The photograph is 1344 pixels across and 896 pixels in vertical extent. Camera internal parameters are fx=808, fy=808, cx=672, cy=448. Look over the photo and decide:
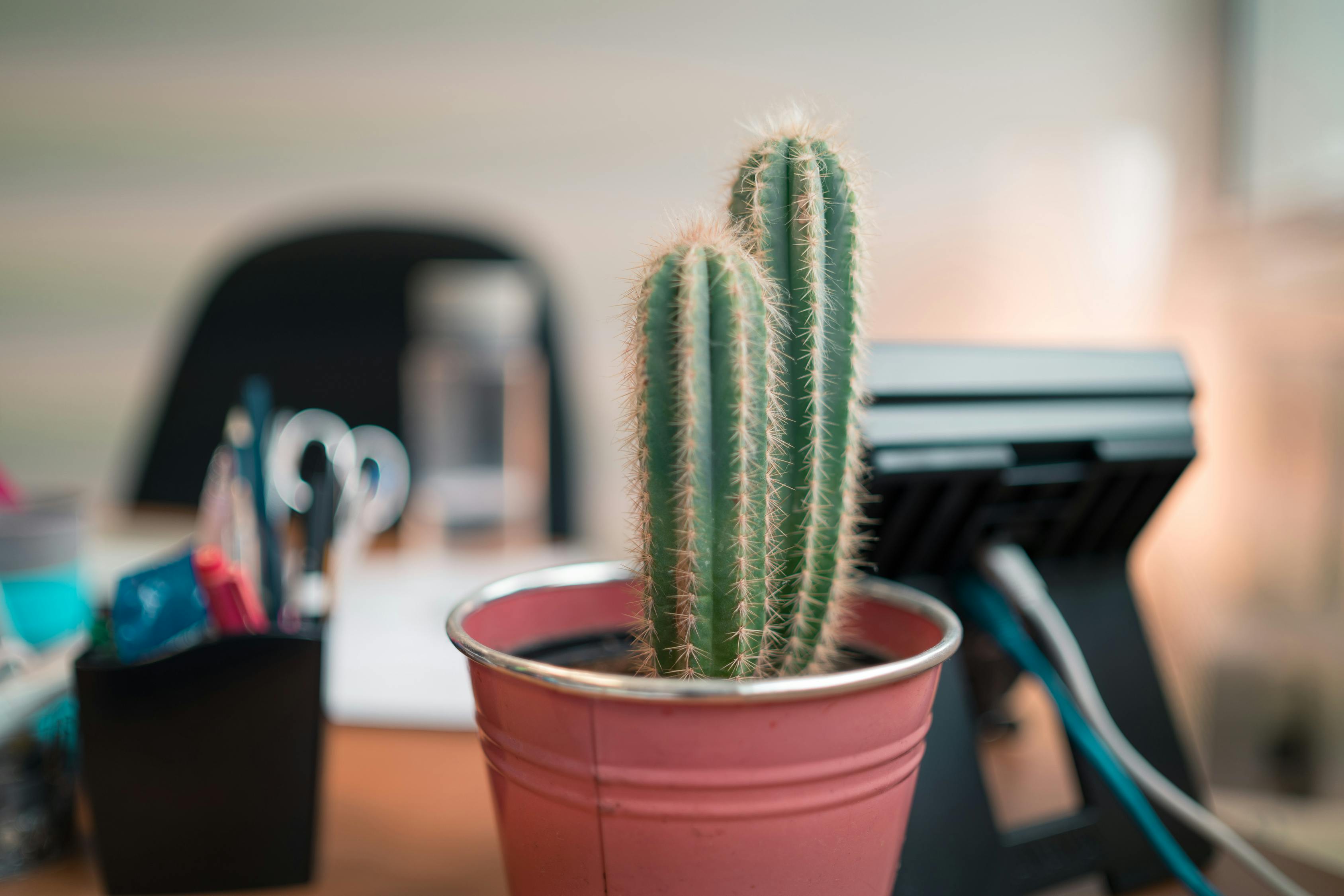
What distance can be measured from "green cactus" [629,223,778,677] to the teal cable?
17cm

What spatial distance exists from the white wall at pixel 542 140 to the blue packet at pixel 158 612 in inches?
29.4

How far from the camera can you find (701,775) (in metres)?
0.20

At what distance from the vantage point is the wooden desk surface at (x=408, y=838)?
→ 31 centimetres

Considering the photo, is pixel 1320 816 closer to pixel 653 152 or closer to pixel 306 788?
pixel 306 788

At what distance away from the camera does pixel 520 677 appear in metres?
0.21

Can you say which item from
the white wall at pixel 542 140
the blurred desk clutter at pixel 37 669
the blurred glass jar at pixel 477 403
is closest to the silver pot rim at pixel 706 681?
the blurred desk clutter at pixel 37 669

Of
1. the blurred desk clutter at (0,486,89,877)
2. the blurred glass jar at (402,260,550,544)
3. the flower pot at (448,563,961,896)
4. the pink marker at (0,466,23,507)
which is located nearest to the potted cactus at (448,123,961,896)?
the flower pot at (448,563,961,896)

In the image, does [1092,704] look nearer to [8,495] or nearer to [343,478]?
[343,478]

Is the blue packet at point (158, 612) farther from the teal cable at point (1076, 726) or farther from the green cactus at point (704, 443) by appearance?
the teal cable at point (1076, 726)

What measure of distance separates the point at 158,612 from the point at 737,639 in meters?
0.23

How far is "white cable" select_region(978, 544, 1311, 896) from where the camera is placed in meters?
0.30

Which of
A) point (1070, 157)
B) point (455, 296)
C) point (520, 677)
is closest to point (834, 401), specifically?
point (520, 677)

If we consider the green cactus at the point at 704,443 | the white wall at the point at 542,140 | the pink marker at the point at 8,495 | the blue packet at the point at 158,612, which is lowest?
the blue packet at the point at 158,612

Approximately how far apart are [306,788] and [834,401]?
0.80 feet
